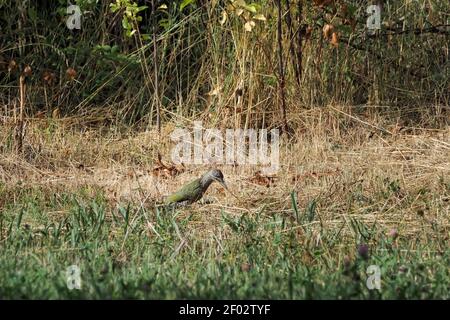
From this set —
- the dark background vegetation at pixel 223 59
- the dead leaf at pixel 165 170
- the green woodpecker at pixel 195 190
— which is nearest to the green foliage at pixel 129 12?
the dark background vegetation at pixel 223 59

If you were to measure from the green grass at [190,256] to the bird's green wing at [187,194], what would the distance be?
14cm

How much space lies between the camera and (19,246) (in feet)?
16.4

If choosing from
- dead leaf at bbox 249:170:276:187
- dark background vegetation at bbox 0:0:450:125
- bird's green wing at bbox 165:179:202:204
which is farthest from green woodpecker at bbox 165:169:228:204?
dark background vegetation at bbox 0:0:450:125

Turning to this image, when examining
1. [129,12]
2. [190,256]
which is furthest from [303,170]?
[129,12]

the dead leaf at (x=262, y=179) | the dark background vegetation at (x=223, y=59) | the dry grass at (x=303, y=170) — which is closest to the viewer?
the dry grass at (x=303, y=170)

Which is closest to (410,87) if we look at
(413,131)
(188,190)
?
(413,131)

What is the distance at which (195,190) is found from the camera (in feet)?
19.9

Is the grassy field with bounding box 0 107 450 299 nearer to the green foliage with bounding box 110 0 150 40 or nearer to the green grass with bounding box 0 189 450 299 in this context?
the green grass with bounding box 0 189 450 299

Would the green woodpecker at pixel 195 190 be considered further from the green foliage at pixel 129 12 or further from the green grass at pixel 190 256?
the green foliage at pixel 129 12

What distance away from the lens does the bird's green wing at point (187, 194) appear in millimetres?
5992

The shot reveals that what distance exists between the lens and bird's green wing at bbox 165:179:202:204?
599 cm

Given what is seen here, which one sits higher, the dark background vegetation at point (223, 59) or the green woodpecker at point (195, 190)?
the dark background vegetation at point (223, 59)

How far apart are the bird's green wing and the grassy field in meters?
0.07

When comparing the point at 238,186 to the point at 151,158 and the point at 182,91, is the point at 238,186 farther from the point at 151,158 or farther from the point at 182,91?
the point at 182,91
